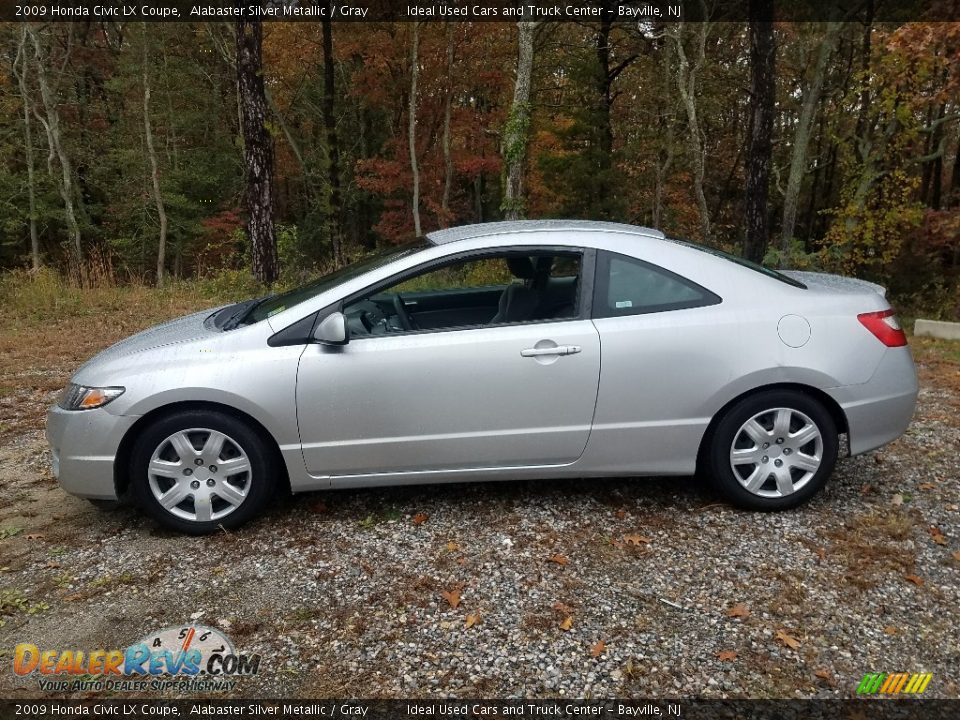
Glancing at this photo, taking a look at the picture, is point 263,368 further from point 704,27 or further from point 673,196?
point 673,196

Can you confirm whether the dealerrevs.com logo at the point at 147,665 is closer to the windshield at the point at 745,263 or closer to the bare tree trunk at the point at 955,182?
the windshield at the point at 745,263

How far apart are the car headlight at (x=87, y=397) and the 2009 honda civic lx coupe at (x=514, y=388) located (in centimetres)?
1

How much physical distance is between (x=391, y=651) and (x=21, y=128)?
25.5 meters

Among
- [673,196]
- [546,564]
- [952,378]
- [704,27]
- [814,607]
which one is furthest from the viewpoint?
[673,196]

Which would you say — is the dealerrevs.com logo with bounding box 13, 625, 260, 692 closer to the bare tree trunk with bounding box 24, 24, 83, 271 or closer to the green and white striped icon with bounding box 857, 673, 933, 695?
the green and white striped icon with bounding box 857, 673, 933, 695

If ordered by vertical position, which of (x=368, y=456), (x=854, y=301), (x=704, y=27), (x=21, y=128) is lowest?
(x=368, y=456)

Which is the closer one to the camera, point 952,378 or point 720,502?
point 720,502

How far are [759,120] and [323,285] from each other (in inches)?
378

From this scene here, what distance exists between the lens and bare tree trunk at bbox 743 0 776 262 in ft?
34.2

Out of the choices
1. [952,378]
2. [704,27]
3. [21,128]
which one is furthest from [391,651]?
[21,128]

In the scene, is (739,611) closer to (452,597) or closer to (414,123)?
(452,597)

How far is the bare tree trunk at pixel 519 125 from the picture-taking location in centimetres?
1261

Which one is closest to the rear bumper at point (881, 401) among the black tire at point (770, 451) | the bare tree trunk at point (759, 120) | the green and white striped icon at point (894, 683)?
the black tire at point (770, 451)

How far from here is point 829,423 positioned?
353 cm
